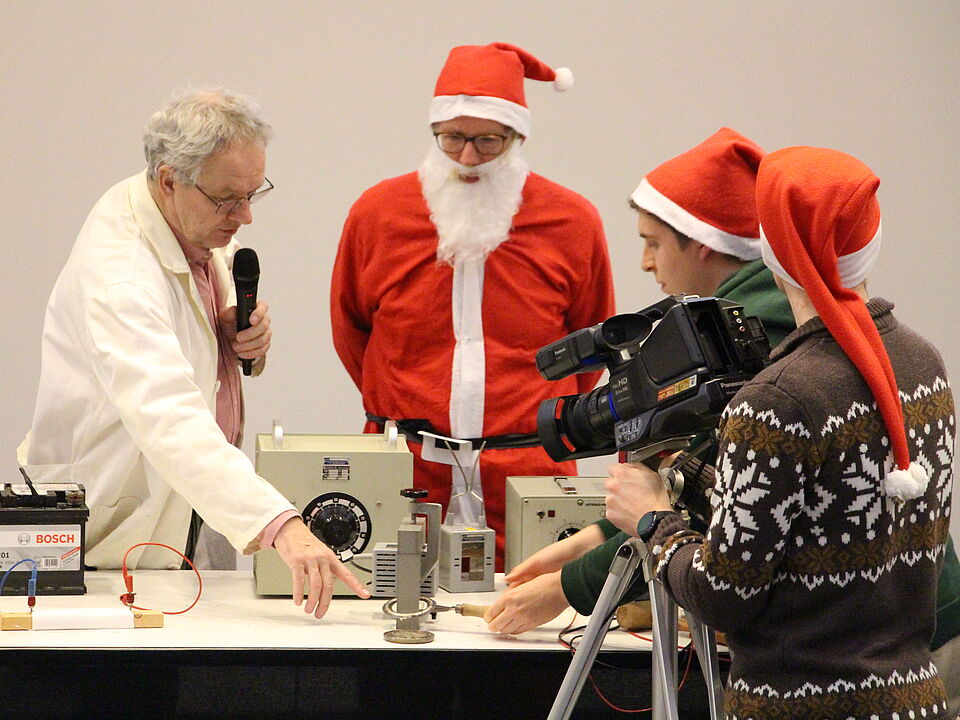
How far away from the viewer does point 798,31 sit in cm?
413

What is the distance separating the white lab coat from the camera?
191 centimetres

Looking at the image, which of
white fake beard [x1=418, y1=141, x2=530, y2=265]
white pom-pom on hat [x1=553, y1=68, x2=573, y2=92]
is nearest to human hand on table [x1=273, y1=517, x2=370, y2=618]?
white fake beard [x1=418, y1=141, x2=530, y2=265]

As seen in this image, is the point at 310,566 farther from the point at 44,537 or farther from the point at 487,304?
the point at 487,304

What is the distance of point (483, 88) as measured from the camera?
113 inches

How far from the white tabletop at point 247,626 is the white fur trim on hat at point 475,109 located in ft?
4.15

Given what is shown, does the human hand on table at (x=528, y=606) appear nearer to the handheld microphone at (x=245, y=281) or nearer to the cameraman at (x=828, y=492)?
the cameraman at (x=828, y=492)

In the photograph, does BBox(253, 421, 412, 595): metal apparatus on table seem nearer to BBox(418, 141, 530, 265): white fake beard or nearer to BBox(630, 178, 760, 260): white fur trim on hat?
BBox(630, 178, 760, 260): white fur trim on hat

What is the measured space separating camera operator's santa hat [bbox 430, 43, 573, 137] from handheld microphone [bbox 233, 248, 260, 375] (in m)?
0.84

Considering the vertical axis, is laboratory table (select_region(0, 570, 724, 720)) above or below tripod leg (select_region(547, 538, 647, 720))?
below

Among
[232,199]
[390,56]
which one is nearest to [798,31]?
[390,56]

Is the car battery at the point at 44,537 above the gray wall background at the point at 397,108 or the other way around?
the other way around

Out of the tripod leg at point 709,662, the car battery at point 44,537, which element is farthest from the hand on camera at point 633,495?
the car battery at point 44,537

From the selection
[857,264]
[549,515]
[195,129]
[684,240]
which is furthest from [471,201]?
[857,264]

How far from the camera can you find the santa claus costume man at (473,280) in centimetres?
282
